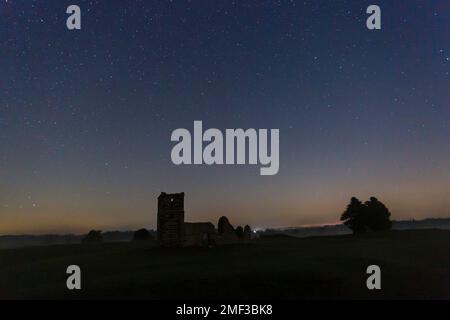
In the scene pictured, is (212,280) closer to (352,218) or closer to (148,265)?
(148,265)

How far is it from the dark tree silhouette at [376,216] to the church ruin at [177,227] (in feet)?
78.9

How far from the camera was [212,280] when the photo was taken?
69.3 ft

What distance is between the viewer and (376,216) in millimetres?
55219

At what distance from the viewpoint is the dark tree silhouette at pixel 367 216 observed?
5519 cm

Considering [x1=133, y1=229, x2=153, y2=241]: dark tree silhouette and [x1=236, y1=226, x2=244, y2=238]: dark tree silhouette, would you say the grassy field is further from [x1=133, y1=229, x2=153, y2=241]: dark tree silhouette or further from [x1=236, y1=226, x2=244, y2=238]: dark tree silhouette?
[x1=133, y1=229, x2=153, y2=241]: dark tree silhouette

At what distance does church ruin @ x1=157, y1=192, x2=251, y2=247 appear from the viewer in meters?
37.6

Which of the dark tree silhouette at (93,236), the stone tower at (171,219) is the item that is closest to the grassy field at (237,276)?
the stone tower at (171,219)
